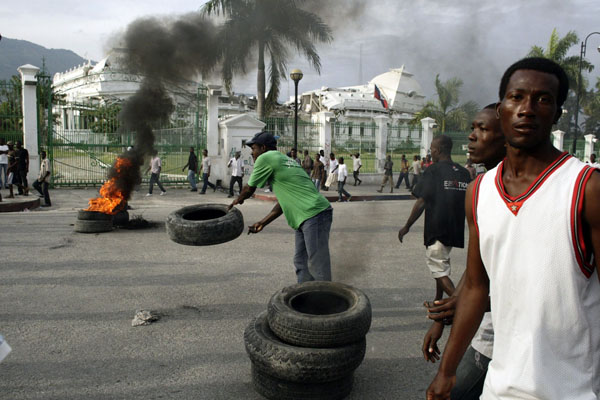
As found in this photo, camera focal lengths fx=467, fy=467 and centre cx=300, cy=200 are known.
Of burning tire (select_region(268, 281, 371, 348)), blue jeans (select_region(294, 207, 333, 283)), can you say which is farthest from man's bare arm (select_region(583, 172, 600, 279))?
blue jeans (select_region(294, 207, 333, 283))

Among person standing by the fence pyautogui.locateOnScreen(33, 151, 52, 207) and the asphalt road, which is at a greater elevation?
person standing by the fence pyautogui.locateOnScreen(33, 151, 52, 207)

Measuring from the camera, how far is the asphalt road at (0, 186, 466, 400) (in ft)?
11.2

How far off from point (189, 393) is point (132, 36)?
34.0 feet

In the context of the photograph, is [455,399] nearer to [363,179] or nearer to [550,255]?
[550,255]

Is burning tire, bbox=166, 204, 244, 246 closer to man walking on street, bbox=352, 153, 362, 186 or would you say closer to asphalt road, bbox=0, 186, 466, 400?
asphalt road, bbox=0, 186, 466, 400

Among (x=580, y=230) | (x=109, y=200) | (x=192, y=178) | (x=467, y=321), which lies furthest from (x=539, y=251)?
(x=192, y=178)

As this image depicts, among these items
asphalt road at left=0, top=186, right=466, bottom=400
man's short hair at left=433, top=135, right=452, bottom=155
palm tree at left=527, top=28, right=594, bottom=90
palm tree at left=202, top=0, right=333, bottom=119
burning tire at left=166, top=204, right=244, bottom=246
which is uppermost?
palm tree at left=527, top=28, right=594, bottom=90

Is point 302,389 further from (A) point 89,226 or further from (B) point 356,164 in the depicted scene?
(B) point 356,164

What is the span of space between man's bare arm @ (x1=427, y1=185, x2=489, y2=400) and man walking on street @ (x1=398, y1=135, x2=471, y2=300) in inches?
104

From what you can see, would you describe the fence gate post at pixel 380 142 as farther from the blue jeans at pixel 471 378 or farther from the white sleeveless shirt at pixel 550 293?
the white sleeveless shirt at pixel 550 293

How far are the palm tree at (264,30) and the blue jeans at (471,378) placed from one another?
775 centimetres

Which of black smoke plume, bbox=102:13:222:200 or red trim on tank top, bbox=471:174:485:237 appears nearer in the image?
red trim on tank top, bbox=471:174:485:237

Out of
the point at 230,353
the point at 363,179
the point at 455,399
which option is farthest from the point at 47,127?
the point at 455,399

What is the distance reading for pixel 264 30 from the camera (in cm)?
1159
